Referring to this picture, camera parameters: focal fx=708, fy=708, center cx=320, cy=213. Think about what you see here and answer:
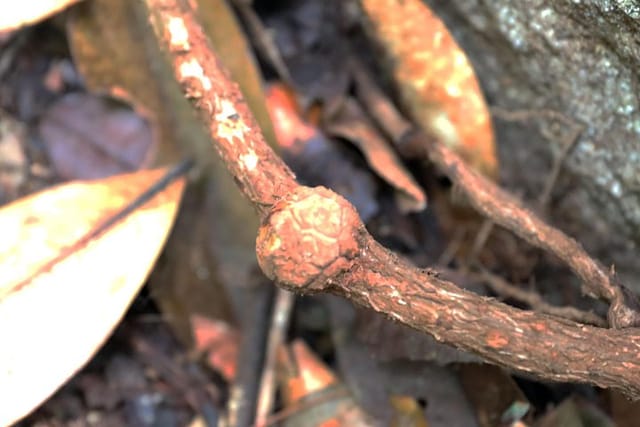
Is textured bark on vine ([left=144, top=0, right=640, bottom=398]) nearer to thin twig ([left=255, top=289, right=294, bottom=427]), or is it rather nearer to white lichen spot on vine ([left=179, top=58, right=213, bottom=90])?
white lichen spot on vine ([left=179, top=58, right=213, bottom=90])

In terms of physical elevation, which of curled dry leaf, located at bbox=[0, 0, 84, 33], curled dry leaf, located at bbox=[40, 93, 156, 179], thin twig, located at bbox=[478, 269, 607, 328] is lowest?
thin twig, located at bbox=[478, 269, 607, 328]

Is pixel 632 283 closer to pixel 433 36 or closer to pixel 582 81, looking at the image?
pixel 582 81

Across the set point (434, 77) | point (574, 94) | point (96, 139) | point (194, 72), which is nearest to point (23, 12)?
point (96, 139)

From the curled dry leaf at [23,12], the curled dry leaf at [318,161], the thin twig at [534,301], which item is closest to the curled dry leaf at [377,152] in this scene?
the curled dry leaf at [318,161]

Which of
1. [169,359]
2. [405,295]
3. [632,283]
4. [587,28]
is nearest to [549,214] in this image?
[632,283]

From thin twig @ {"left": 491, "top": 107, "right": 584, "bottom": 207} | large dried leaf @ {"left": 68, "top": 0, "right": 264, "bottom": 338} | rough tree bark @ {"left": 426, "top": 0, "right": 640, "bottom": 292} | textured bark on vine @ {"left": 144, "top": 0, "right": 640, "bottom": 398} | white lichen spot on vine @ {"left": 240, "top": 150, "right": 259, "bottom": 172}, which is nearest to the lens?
textured bark on vine @ {"left": 144, "top": 0, "right": 640, "bottom": 398}

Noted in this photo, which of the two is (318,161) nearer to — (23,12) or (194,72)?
(194,72)

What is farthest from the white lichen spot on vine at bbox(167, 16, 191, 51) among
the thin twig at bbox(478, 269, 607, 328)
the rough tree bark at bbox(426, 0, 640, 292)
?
the thin twig at bbox(478, 269, 607, 328)
